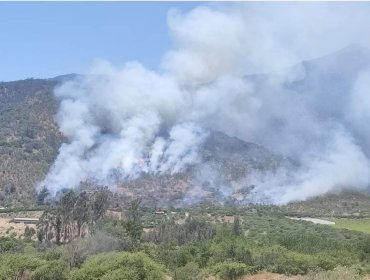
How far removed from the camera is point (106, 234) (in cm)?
6519

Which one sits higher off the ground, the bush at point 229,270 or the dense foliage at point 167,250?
the dense foliage at point 167,250

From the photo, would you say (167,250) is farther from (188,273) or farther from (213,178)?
(213,178)

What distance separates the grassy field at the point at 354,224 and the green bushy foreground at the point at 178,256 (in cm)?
1502

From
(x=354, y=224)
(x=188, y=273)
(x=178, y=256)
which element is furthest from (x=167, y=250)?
(x=354, y=224)

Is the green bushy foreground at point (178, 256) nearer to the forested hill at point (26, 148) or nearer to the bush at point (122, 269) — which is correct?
the bush at point (122, 269)

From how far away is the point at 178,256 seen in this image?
58812 mm

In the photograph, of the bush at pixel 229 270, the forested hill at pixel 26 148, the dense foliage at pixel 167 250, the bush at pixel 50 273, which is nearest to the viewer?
the bush at pixel 50 273

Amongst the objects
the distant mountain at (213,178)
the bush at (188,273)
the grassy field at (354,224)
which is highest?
the distant mountain at (213,178)

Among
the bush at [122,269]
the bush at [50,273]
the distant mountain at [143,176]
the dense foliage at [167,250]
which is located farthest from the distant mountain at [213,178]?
the bush at [122,269]

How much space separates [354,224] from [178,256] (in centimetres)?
6072

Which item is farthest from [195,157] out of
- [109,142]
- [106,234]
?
[106,234]

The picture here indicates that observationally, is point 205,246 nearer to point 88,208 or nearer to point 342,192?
point 88,208

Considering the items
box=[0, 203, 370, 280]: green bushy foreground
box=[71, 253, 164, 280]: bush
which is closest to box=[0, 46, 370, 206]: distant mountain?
box=[0, 203, 370, 280]: green bushy foreground

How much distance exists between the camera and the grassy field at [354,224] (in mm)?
101312
